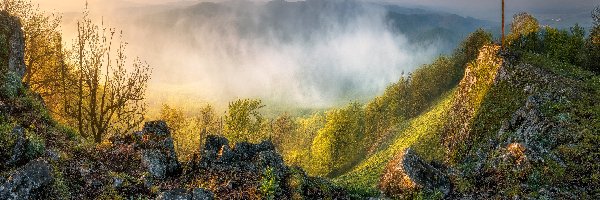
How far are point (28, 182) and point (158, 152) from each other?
27.3 ft

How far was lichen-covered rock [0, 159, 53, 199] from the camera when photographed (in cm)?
1627

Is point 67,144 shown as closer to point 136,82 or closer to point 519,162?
point 136,82

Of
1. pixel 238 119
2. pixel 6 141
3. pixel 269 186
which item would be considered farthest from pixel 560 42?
pixel 6 141

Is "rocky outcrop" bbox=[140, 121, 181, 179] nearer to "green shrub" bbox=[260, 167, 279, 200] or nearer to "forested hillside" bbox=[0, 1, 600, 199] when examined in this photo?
"forested hillside" bbox=[0, 1, 600, 199]

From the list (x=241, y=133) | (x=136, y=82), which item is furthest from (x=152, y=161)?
(x=241, y=133)

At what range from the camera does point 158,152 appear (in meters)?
24.7

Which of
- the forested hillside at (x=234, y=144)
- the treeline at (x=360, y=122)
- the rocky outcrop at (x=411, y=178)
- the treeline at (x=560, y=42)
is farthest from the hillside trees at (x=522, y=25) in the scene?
the rocky outcrop at (x=411, y=178)

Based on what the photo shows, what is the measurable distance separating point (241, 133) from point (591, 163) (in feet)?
179

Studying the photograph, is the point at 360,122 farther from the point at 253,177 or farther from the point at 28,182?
the point at 28,182

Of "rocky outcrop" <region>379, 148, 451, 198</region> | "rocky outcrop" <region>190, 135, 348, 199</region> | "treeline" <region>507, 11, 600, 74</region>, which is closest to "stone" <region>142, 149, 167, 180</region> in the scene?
"rocky outcrop" <region>190, 135, 348, 199</region>

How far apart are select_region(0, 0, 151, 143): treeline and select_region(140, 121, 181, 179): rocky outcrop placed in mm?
6342

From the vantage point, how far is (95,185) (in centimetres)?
2003

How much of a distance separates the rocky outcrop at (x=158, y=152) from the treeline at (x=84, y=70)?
20.8 feet

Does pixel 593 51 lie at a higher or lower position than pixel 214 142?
higher
